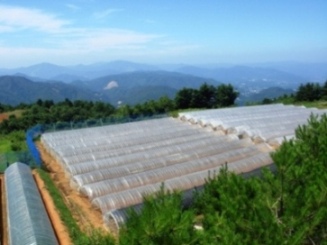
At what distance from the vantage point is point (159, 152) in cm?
2788

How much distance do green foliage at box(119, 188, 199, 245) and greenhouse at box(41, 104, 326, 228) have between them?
979 cm

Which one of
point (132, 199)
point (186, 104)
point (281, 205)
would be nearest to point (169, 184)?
point (132, 199)

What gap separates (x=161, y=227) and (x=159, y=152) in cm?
2060

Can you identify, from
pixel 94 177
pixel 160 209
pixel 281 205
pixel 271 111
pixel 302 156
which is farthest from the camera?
pixel 271 111

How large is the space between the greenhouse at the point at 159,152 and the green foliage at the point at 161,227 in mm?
9793

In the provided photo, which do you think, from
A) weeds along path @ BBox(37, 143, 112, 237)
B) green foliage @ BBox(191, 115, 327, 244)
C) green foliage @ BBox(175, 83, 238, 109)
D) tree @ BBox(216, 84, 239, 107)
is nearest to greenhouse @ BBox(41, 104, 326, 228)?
weeds along path @ BBox(37, 143, 112, 237)

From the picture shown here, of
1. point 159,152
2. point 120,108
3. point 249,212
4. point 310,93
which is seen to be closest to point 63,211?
point 159,152

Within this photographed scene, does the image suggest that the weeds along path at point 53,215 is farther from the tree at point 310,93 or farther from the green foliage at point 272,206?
the tree at point 310,93

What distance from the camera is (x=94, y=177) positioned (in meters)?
23.0

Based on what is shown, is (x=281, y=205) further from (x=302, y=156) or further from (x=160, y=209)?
(x=160, y=209)

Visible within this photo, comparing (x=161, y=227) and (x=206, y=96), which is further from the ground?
(x=161, y=227)

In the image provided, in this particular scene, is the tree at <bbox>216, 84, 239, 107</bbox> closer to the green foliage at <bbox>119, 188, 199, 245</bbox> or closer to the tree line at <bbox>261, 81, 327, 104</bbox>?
the tree line at <bbox>261, 81, 327, 104</bbox>

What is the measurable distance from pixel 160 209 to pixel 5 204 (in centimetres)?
1685

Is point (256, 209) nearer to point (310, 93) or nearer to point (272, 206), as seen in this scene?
point (272, 206)
